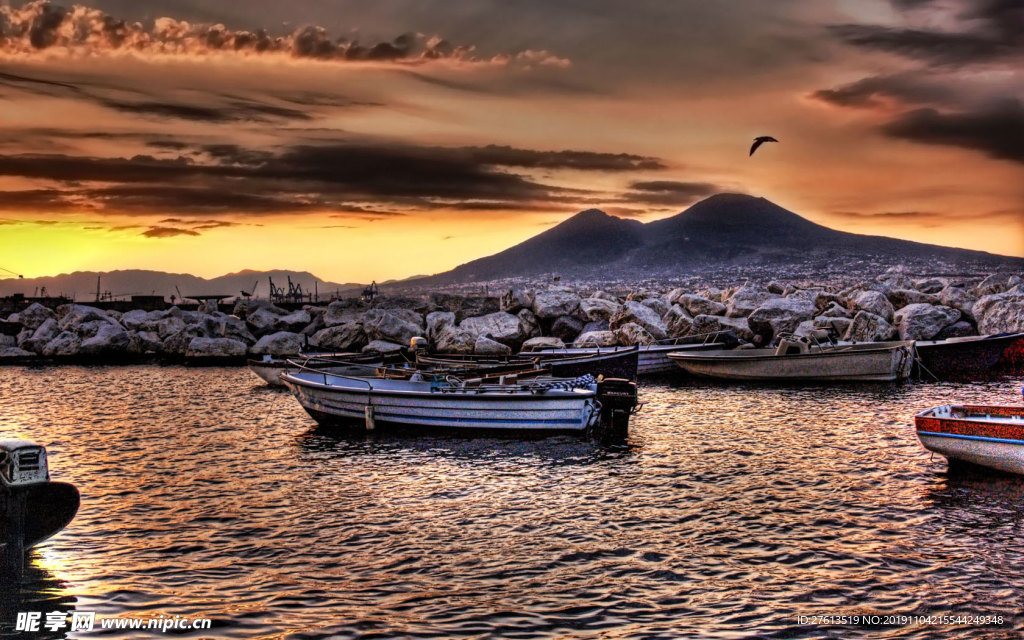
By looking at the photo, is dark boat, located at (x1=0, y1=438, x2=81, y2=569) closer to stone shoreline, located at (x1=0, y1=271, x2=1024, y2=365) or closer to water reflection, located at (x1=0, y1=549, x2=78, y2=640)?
water reflection, located at (x1=0, y1=549, x2=78, y2=640)

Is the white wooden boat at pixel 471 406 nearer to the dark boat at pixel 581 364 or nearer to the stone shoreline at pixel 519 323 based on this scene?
the dark boat at pixel 581 364

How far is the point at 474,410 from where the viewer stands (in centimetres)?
2219

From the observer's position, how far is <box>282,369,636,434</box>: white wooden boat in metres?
21.8

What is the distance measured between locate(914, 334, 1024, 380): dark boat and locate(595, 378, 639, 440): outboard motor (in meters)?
19.3

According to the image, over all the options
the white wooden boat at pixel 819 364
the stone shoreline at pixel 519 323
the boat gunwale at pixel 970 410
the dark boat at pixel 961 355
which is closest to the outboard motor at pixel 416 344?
the stone shoreline at pixel 519 323

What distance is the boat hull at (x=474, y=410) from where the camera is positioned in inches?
855

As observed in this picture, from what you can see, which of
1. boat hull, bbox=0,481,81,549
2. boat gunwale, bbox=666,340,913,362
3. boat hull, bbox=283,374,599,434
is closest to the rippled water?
boat hull, bbox=0,481,81,549

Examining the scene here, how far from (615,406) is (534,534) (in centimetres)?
905

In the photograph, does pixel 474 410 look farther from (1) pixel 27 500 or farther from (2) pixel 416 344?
(2) pixel 416 344

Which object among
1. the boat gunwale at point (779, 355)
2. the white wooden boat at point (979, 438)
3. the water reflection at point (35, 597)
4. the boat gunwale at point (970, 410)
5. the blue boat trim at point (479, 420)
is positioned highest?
the boat gunwale at point (779, 355)

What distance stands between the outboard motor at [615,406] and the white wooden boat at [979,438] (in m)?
7.67

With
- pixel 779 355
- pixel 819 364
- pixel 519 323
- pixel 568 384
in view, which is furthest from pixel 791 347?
pixel 519 323

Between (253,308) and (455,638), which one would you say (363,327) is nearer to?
(253,308)

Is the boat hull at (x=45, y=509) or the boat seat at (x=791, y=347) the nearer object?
the boat hull at (x=45, y=509)
